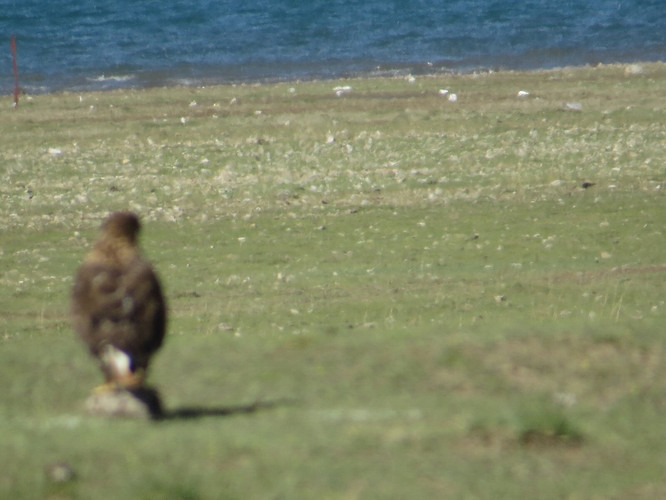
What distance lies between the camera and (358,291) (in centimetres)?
1253

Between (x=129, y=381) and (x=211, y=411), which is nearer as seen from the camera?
(x=129, y=381)

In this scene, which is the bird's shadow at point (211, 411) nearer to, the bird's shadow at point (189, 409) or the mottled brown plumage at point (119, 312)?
the bird's shadow at point (189, 409)

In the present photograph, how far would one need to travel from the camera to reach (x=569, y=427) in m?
6.01

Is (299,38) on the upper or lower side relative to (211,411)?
lower

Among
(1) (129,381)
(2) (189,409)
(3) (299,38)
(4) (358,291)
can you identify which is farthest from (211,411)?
(3) (299,38)

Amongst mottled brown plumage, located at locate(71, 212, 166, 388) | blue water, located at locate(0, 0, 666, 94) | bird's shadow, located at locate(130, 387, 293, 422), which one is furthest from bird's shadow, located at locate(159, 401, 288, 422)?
blue water, located at locate(0, 0, 666, 94)

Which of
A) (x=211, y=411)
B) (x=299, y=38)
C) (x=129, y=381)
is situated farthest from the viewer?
(x=299, y=38)

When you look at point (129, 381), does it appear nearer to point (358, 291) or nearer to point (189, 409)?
point (189, 409)

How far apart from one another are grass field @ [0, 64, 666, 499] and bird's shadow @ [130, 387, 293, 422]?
0.12 feet

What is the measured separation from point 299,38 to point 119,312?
48.4m

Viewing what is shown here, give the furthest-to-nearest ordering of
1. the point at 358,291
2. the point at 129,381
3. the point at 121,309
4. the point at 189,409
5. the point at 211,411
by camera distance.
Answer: the point at 358,291 < the point at 189,409 < the point at 211,411 < the point at 129,381 < the point at 121,309

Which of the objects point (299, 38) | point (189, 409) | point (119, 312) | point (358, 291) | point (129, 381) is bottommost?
point (358, 291)

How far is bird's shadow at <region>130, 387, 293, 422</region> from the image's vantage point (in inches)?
252

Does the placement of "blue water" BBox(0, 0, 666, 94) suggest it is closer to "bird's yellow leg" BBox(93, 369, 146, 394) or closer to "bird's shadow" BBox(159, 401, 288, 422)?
"bird's shadow" BBox(159, 401, 288, 422)
